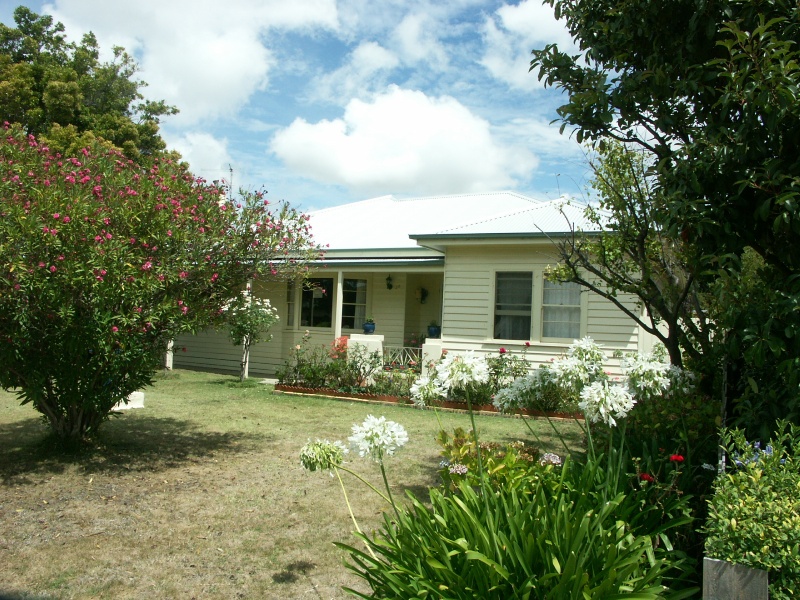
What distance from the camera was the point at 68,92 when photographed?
2036cm

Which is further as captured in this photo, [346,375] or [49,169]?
[346,375]

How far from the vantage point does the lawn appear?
176 inches

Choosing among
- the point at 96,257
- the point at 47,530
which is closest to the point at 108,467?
the point at 47,530

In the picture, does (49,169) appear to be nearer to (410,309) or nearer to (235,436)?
(235,436)

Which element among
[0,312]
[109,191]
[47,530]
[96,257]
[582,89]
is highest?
[582,89]

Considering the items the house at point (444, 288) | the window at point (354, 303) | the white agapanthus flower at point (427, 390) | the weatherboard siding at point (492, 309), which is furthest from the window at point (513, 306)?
the white agapanthus flower at point (427, 390)

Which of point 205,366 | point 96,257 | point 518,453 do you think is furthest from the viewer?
point 205,366

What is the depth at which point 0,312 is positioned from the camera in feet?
21.1

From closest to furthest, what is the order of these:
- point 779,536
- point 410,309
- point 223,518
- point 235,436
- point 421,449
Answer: point 779,536 → point 223,518 → point 421,449 → point 235,436 → point 410,309

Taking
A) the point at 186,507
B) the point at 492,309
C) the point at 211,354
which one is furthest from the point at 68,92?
the point at 186,507

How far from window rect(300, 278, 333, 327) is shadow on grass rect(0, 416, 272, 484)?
29.4 ft

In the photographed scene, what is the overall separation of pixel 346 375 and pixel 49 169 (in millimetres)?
8621

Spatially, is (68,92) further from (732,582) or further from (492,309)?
(732,582)

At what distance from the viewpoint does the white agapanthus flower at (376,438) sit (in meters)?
3.86
